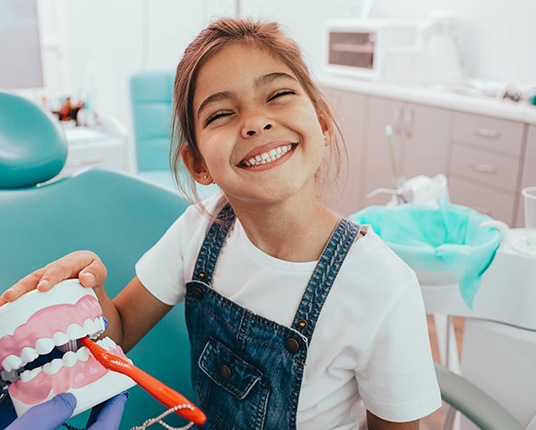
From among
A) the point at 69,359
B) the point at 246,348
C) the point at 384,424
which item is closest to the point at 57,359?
the point at 69,359

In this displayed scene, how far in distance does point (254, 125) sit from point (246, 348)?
0.33 metres

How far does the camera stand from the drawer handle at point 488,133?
2.64 meters

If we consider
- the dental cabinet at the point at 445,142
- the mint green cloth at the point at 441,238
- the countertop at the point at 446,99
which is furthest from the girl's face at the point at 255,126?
the countertop at the point at 446,99

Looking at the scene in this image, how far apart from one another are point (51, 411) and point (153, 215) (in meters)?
0.58

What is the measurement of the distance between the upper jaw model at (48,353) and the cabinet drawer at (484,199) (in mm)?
2317

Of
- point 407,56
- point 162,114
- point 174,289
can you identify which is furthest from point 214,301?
point 407,56

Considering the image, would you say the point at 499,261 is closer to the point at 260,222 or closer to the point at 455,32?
the point at 260,222

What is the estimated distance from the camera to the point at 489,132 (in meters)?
2.67

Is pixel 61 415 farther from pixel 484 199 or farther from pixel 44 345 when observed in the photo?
pixel 484 199

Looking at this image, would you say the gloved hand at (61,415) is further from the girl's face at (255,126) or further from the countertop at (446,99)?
the countertop at (446,99)

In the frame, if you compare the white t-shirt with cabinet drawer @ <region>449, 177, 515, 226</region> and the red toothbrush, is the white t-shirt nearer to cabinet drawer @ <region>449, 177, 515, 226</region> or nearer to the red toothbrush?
the red toothbrush

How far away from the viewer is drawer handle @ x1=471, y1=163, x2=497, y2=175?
2699 millimetres

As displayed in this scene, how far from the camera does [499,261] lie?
3.47 feet

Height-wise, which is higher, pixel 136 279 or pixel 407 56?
pixel 407 56
